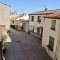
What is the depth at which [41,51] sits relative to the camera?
2617 cm

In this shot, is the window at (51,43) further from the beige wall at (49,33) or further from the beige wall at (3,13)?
the beige wall at (3,13)

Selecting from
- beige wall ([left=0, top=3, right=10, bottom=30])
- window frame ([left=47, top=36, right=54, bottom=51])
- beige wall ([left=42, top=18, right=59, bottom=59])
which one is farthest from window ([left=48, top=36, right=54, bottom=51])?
beige wall ([left=0, top=3, right=10, bottom=30])

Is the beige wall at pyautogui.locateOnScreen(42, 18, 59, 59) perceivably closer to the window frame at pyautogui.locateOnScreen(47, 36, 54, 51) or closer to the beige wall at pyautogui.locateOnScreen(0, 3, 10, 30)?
the window frame at pyautogui.locateOnScreen(47, 36, 54, 51)

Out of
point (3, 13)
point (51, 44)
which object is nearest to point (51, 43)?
point (51, 44)

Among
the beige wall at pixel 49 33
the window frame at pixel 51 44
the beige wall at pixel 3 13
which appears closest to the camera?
the beige wall at pixel 49 33

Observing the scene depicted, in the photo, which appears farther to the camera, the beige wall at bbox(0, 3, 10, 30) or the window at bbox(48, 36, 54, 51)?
the beige wall at bbox(0, 3, 10, 30)

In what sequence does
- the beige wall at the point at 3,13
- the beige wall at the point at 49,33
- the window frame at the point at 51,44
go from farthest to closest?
1. the beige wall at the point at 3,13
2. the window frame at the point at 51,44
3. the beige wall at the point at 49,33

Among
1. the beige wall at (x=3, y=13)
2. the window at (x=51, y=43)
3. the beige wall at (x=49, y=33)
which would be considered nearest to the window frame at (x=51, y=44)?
the window at (x=51, y=43)

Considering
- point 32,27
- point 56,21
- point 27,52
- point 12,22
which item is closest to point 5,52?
point 27,52

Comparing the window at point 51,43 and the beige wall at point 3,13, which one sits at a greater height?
the beige wall at point 3,13

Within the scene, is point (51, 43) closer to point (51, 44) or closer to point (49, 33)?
point (51, 44)

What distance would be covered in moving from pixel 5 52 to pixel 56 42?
7830mm

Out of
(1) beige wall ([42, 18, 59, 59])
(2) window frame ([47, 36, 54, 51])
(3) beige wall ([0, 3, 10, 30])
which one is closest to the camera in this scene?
(1) beige wall ([42, 18, 59, 59])

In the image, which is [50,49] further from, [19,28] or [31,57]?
[19,28]
